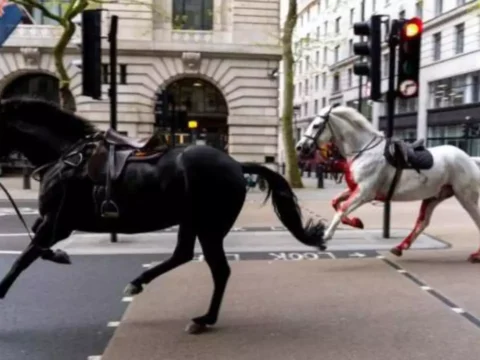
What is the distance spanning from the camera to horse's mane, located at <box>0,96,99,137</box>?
18.2 ft

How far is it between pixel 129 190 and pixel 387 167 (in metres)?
4.47

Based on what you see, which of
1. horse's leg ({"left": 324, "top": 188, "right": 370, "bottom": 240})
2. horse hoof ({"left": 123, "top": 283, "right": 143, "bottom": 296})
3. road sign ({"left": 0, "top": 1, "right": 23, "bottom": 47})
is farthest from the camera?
road sign ({"left": 0, "top": 1, "right": 23, "bottom": 47})

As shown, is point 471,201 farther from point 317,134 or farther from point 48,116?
point 48,116

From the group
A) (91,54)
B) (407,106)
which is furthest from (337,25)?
(91,54)

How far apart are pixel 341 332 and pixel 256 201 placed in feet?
47.6

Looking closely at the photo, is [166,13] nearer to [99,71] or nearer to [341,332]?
[99,71]

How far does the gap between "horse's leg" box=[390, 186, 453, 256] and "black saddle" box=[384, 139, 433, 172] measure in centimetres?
67

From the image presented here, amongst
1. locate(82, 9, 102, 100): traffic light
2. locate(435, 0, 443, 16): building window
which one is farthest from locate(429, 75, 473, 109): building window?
locate(82, 9, 102, 100): traffic light

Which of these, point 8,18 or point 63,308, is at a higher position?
point 8,18

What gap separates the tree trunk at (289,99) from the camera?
2550 cm

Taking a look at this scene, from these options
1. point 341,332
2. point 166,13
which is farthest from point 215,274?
point 166,13

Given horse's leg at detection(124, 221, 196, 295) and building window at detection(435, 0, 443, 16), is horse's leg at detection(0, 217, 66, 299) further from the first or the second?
building window at detection(435, 0, 443, 16)

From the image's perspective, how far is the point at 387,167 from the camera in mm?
8602

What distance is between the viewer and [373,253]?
9344 millimetres
